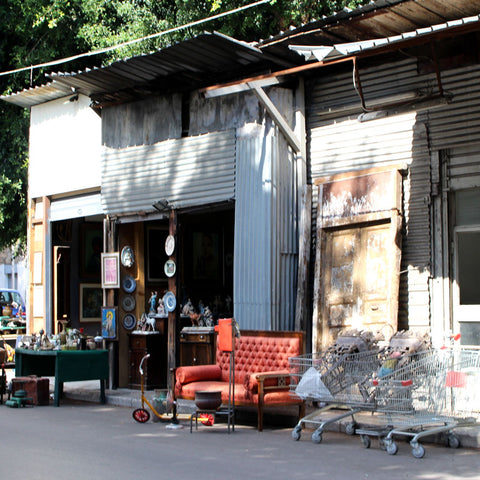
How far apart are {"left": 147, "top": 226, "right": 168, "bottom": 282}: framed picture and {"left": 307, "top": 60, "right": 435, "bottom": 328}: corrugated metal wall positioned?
13.7 ft

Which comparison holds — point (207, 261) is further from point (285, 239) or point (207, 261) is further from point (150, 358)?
point (285, 239)

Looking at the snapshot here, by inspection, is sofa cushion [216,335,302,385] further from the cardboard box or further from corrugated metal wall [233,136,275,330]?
the cardboard box

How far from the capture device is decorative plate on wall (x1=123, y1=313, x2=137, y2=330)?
1585 centimetres

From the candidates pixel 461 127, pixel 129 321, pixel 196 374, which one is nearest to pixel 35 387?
pixel 129 321

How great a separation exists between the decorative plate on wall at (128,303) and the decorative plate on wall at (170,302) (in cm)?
118

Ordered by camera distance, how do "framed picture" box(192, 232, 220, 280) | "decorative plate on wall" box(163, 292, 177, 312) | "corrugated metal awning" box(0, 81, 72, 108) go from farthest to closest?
"corrugated metal awning" box(0, 81, 72, 108) < "framed picture" box(192, 232, 220, 280) < "decorative plate on wall" box(163, 292, 177, 312)

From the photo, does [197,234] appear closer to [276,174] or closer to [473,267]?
[276,174]

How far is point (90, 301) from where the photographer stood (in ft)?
64.3

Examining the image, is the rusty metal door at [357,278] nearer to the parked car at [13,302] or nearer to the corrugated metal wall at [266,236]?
the corrugated metal wall at [266,236]

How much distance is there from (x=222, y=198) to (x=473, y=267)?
4257 mm

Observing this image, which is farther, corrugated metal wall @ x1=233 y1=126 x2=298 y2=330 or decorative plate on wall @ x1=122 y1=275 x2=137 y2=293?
decorative plate on wall @ x1=122 y1=275 x2=137 y2=293

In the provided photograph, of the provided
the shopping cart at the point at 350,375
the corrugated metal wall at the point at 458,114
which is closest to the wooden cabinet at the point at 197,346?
the shopping cart at the point at 350,375

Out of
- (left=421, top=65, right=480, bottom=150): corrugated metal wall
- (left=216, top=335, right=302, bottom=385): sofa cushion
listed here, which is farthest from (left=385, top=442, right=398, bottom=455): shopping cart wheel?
(left=421, top=65, right=480, bottom=150): corrugated metal wall

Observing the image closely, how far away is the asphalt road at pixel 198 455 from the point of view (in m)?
7.96
